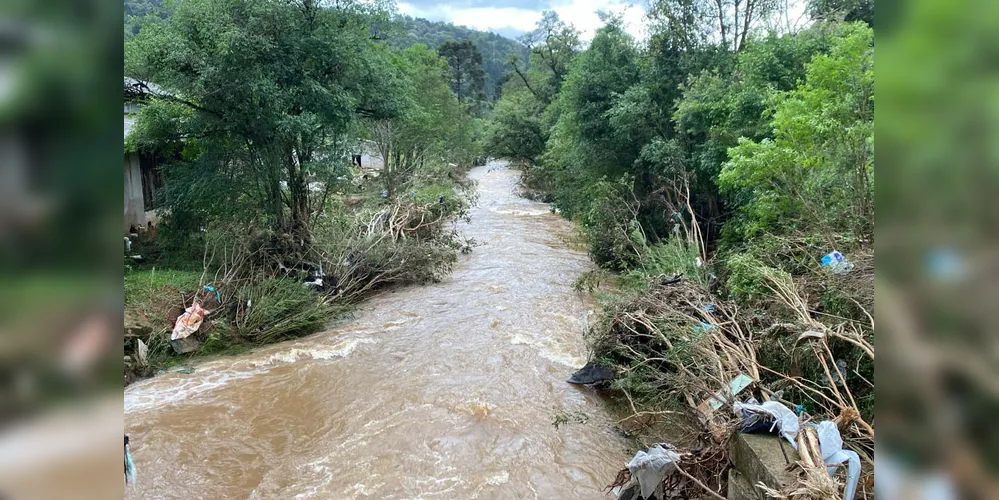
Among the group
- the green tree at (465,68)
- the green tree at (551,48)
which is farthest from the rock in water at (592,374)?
the green tree at (465,68)

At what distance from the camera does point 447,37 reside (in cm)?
6819

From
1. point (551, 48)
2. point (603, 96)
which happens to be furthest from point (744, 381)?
point (551, 48)

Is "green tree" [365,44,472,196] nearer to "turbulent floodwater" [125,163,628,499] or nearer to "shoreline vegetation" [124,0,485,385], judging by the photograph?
"shoreline vegetation" [124,0,485,385]

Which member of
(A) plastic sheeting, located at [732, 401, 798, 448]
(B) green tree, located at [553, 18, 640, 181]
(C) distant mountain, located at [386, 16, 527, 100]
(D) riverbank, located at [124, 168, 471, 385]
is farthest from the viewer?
(C) distant mountain, located at [386, 16, 527, 100]

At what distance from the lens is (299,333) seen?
9.75 m

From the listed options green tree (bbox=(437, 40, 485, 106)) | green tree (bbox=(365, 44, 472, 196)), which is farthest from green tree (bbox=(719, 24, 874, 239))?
green tree (bbox=(437, 40, 485, 106))

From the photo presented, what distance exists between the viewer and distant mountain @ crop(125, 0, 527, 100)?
32.8 ft

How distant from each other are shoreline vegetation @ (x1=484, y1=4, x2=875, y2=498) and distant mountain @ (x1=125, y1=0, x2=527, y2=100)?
6.22 metres

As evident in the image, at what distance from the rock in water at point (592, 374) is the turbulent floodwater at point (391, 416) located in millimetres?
182

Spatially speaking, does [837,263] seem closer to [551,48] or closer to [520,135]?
[520,135]

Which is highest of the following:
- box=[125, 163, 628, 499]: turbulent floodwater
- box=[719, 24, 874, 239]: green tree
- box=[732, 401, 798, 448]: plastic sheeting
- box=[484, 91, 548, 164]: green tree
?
box=[484, 91, 548, 164]: green tree
